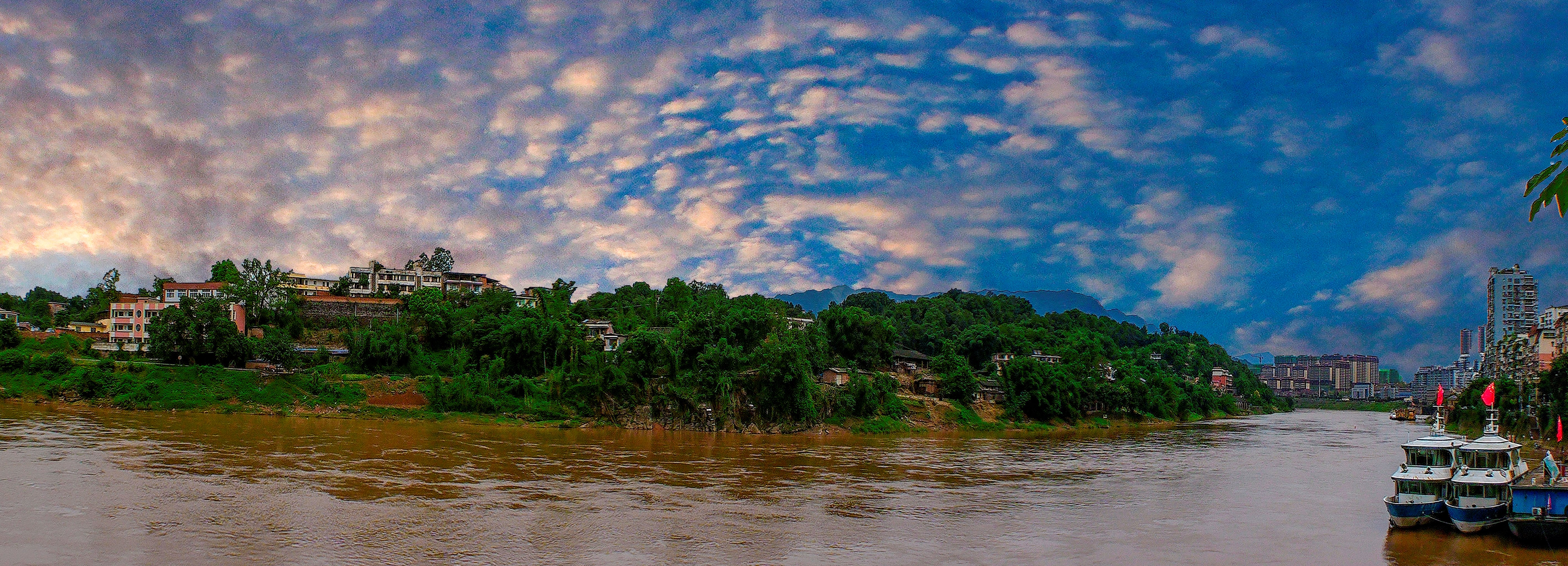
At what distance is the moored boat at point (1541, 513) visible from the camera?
18.1 metres

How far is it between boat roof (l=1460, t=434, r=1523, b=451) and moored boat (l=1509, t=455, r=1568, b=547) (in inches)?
40.6

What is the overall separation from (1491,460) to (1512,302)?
6508 inches

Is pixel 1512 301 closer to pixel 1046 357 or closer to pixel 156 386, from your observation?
pixel 1046 357

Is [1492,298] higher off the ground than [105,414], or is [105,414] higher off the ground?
[1492,298]

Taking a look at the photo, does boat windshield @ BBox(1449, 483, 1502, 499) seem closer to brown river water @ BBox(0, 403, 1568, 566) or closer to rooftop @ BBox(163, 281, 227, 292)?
brown river water @ BBox(0, 403, 1568, 566)

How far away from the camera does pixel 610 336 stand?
65.8 m

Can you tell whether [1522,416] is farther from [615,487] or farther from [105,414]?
[105,414]

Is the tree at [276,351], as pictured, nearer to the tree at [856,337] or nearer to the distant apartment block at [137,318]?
the distant apartment block at [137,318]

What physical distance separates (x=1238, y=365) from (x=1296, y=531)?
146392 mm

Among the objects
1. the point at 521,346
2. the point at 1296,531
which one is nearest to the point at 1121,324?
the point at 521,346

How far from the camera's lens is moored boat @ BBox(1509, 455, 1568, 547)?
59.4ft

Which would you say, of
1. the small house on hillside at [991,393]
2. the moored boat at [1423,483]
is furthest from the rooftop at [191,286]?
the moored boat at [1423,483]

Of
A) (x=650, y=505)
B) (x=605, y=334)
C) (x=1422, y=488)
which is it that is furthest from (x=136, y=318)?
(x=1422, y=488)

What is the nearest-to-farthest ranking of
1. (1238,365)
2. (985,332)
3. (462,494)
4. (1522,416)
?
(462,494) → (1522,416) → (985,332) → (1238,365)
